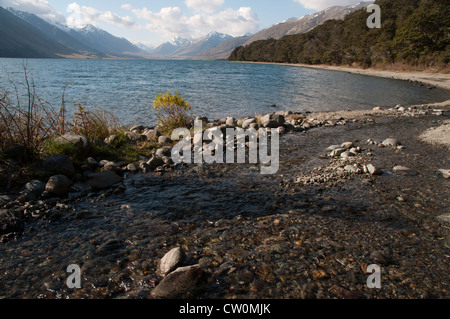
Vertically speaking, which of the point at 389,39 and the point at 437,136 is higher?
the point at 389,39

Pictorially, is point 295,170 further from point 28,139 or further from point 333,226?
point 28,139

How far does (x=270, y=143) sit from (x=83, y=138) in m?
6.55

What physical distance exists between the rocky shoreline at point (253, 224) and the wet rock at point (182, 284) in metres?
0.01

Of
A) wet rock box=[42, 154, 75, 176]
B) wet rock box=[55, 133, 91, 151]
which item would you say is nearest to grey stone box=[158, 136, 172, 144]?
wet rock box=[55, 133, 91, 151]

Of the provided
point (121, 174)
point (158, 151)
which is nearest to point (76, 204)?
point (121, 174)

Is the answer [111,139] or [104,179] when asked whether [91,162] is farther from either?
[111,139]

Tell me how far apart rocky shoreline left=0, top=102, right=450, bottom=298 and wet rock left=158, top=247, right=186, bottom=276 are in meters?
0.01

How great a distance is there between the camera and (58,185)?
5.61 meters

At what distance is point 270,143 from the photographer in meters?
9.98

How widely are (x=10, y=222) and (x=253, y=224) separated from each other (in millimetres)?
4225

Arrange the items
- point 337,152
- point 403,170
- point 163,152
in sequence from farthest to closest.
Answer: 1. point 163,152
2. point 337,152
3. point 403,170

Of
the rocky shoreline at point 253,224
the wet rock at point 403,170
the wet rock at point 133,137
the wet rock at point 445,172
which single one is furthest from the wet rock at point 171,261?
the wet rock at point 133,137

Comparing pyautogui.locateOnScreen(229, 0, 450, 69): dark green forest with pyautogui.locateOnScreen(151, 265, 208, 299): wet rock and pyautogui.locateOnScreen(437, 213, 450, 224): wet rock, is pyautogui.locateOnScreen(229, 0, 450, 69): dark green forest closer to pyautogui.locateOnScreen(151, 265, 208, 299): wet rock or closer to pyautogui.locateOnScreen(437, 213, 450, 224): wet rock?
pyautogui.locateOnScreen(437, 213, 450, 224): wet rock

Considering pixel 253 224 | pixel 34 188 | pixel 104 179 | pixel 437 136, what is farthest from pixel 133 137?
pixel 437 136
